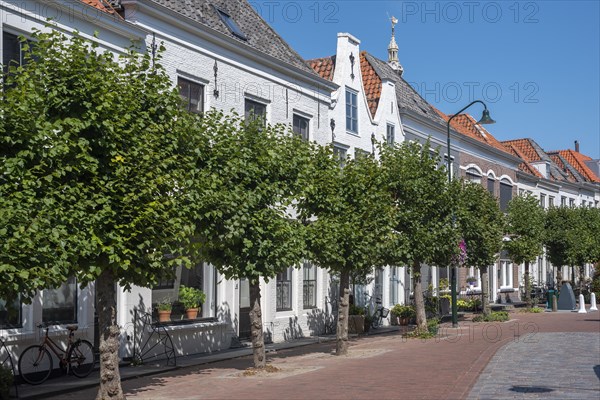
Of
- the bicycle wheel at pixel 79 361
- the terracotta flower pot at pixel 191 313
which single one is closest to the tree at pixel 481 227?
the terracotta flower pot at pixel 191 313

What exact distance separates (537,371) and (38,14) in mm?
11999


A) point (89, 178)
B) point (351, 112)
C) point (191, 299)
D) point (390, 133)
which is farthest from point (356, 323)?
point (89, 178)

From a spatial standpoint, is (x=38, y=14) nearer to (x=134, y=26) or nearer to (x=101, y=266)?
(x=134, y=26)

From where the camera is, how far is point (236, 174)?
14812 mm

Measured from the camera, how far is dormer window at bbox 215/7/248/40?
2228 cm

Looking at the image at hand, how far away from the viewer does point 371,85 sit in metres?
32.0

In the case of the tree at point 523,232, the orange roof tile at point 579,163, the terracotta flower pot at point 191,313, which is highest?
the orange roof tile at point 579,163

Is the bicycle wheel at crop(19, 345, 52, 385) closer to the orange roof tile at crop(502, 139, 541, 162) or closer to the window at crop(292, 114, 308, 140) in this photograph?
the window at crop(292, 114, 308, 140)

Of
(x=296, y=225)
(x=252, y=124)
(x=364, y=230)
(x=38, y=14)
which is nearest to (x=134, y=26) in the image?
(x=38, y=14)

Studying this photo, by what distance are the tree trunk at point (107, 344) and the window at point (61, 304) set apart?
4.02 metres

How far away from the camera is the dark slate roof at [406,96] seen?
109ft

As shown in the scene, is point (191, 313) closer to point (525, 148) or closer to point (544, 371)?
point (544, 371)

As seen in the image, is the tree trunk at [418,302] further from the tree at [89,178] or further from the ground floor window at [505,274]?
the ground floor window at [505,274]

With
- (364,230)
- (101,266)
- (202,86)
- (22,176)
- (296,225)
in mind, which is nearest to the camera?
(22,176)
